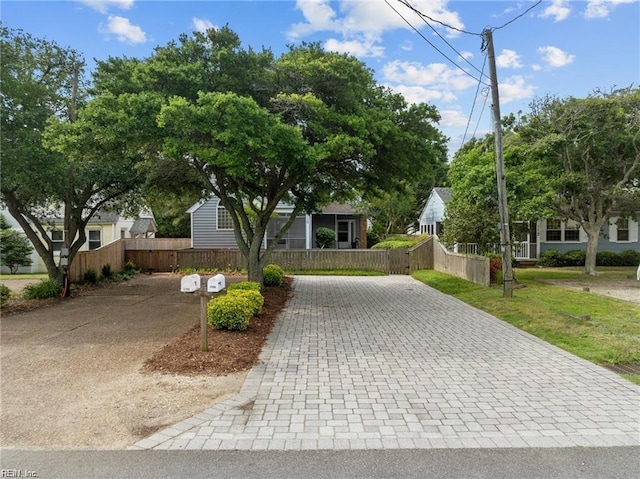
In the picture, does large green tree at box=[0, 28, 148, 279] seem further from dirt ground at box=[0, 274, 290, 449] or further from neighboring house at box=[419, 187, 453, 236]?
neighboring house at box=[419, 187, 453, 236]

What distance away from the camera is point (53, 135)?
9.36 m

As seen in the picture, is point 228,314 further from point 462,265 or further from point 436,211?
point 436,211

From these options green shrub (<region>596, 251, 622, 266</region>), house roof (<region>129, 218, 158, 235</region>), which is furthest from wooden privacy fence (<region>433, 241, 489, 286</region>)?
house roof (<region>129, 218, 158, 235</region>)

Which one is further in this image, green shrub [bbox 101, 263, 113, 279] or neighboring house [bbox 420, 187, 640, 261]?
neighboring house [bbox 420, 187, 640, 261]

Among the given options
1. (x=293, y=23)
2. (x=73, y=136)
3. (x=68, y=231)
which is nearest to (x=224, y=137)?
(x=73, y=136)

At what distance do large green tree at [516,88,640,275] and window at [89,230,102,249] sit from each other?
2231 cm

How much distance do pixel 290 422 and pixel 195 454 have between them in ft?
3.13

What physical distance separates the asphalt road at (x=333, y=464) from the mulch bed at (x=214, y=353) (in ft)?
6.86

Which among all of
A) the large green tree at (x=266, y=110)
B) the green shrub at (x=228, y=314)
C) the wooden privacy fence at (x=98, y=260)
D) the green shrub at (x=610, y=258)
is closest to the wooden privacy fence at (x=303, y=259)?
the wooden privacy fence at (x=98, y=260)

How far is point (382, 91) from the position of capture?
37.8ft

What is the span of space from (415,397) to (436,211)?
23.0m

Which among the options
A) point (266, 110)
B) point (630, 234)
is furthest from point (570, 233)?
point (266, 110)

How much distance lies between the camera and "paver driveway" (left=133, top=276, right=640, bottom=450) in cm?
378

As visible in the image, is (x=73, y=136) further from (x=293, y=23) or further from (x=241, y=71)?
(x=293, y=23)
